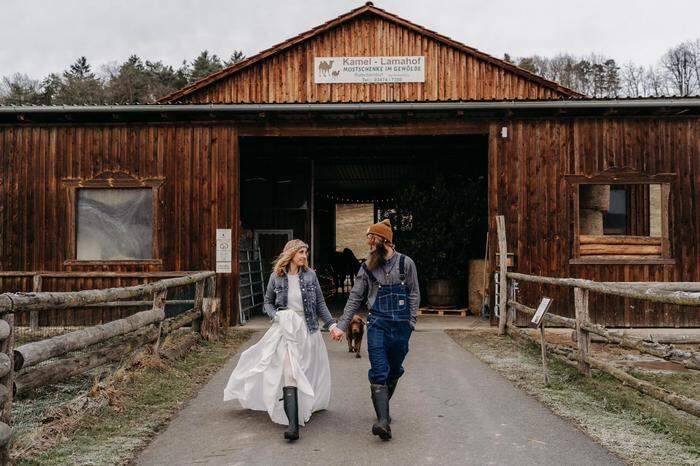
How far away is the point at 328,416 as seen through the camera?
572cm

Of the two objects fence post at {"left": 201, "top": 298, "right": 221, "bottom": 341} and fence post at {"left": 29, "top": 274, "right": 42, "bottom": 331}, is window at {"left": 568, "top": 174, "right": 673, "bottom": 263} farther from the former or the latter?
fence post at {"left": 29, "top": 274, "right": 42, "bottom": 331}

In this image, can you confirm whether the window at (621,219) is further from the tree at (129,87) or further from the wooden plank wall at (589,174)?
the tree at (129,87)

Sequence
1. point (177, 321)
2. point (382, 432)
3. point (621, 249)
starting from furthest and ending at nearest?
1. point (621, 249)
2. point (177, 321)
3. point (382, 432)

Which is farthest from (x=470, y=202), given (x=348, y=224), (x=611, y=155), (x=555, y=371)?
(x=348, y=224)

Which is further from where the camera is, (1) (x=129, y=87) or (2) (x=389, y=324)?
(1) (x=129, y=87)

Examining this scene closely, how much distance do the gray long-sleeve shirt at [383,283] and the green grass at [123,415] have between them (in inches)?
75.8

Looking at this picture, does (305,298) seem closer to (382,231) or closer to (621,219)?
(382,231)

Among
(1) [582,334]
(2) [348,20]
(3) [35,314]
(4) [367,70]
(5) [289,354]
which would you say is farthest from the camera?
(2) [348,20]

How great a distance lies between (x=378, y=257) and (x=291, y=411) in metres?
1.45

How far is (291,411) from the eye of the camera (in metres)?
5.06

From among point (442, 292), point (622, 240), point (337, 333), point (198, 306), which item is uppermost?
point (622, 240)

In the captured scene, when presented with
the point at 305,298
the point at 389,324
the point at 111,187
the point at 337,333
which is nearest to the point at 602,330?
the point at 389,324

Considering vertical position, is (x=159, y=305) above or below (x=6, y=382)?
above

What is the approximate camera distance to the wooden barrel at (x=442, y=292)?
14.1m
